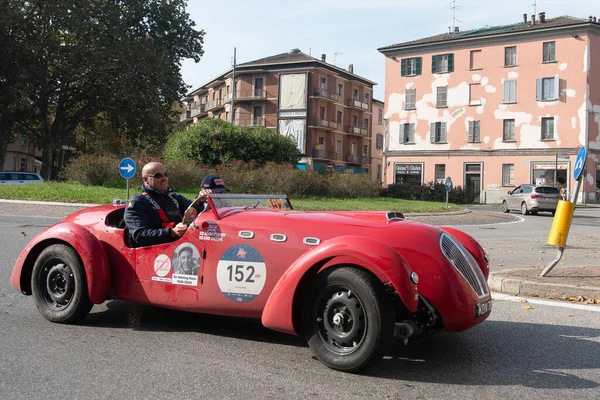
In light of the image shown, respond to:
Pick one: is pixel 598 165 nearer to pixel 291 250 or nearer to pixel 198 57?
pixel 198 57

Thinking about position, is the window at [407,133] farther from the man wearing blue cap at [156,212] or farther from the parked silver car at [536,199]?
the man wearing blue cap at [156,212]

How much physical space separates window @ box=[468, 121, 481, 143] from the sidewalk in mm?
45244

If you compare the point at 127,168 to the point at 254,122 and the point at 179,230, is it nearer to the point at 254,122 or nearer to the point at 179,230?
the point at 179,230

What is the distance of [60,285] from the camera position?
18.1 feet

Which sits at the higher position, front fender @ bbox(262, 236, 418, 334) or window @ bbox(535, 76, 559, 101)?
window @ bbox(535, 76, 559, 101)

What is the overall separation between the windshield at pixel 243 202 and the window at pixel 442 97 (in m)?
50.2

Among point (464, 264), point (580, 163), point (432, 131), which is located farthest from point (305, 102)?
point (464, 264)

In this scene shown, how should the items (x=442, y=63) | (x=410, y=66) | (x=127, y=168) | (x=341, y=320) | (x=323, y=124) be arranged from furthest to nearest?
(x=323, y=124) < (x=410, y=66) < (x=442, y=63) < (x=127, y=168) < (x=341, y=320)

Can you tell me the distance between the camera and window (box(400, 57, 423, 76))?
2157 inches

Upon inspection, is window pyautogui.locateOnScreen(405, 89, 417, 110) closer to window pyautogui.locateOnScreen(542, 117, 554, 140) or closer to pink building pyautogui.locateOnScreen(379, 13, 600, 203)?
pink building pyautogui.locateOnScreen(379, 13, 600, 203)

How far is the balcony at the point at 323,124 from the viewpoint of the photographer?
234 feet

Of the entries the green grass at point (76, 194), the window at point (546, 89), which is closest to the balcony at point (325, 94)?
the window at point (546, 89)

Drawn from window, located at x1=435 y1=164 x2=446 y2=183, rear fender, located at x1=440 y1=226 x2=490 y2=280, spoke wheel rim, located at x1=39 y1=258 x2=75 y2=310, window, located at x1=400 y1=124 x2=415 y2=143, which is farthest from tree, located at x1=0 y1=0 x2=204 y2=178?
rear fender, located at x1=440 y1=226 x2=490 y2=280

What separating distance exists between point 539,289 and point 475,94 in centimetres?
4741
